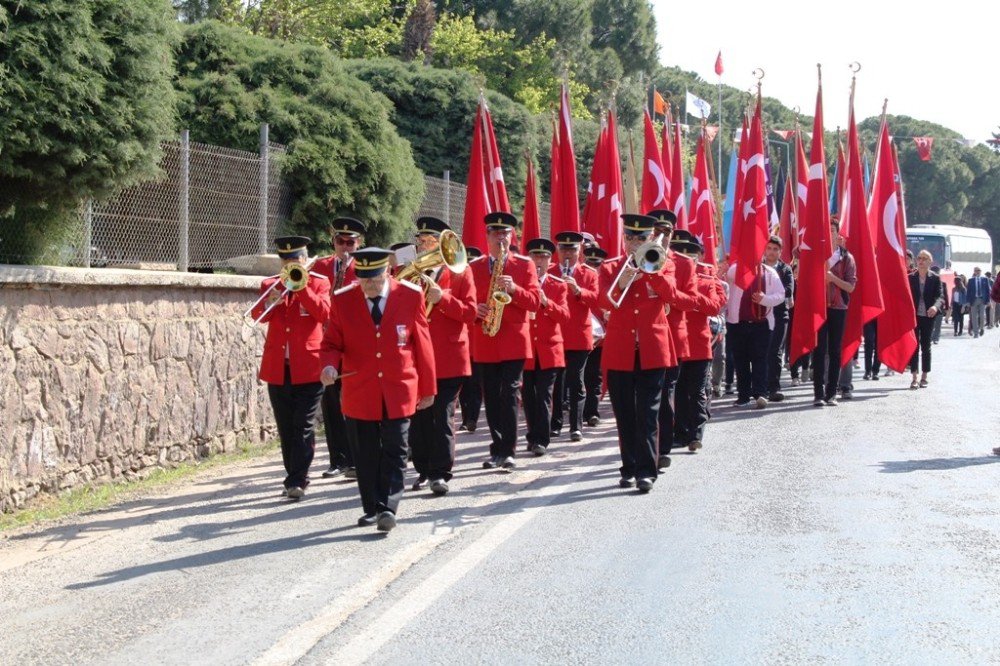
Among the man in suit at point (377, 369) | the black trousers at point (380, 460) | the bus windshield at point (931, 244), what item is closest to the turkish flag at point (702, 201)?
the man in suit at point (377, 369)

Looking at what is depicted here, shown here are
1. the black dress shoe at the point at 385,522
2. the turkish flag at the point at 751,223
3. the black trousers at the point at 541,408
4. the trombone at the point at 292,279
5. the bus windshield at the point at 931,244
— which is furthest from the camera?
the bus windshield at the point at 931,244

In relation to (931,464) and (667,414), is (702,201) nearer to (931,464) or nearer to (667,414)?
(931,464)

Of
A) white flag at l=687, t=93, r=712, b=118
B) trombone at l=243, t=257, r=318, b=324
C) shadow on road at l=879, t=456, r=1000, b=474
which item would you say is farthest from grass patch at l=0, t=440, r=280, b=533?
white flag at l=687, t=93, r=712, b=118

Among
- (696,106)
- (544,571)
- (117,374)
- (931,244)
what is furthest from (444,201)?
(931,244)

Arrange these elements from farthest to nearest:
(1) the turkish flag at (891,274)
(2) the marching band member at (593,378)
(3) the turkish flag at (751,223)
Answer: (1) the turkish flag at (891,274) → (3) the turkish flag at (751,223) → (2) the marching band member at (593,378)

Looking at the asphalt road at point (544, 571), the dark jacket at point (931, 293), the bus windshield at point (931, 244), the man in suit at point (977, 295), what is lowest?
the asphalt road at point (544, 571)

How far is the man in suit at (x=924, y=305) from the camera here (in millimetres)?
18453

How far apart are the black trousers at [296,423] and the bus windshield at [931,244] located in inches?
1555

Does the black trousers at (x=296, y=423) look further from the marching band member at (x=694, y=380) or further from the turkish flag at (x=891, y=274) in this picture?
the turkish flag at (x=891, y=274)

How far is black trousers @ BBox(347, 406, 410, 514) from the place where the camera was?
26.9 feet

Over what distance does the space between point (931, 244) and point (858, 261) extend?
31.6 metres

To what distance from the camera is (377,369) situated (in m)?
8.30

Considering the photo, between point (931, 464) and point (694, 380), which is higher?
point (694, 380)

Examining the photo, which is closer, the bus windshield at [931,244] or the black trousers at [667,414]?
the black trousers at [667,414]
